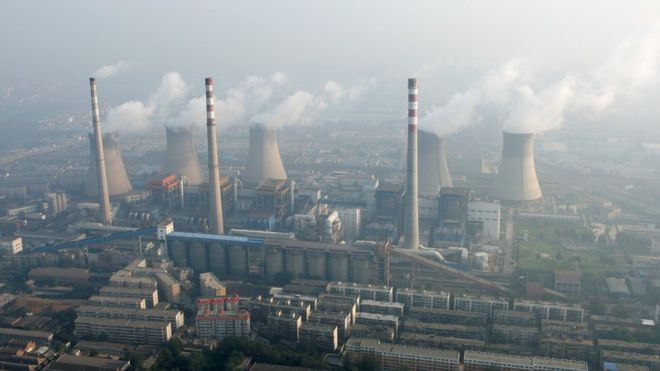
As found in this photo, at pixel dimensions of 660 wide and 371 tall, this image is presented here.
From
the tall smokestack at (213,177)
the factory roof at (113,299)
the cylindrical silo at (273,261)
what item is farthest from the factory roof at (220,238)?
the factory roof at (113,299)

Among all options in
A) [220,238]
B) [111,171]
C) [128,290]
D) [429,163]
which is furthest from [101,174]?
[429,163]

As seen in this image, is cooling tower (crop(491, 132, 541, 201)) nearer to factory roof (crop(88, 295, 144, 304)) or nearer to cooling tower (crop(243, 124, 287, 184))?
cooling tower (crop(243, 124, 287, 184))

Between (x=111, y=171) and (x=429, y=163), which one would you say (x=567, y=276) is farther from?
(x=111, y=171)

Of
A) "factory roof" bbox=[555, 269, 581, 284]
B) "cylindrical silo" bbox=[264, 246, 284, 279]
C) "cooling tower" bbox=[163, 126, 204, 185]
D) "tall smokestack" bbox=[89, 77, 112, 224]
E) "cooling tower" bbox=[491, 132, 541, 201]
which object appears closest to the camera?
"factory roof" bbox=[555, 269, 581, 284]

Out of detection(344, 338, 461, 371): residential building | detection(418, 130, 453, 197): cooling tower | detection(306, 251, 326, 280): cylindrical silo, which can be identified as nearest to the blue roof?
detection(306, 251, 326, 280): cylindrical silo

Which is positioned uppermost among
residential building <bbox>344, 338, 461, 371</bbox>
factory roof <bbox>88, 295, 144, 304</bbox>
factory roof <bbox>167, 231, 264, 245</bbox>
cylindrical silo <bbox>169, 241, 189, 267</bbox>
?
factory roof <bbox>167, 231, 264, 245</bbox>

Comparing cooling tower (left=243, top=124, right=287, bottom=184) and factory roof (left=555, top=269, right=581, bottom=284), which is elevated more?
cooling tower (left=243, top=124, right=287, bottom=184)

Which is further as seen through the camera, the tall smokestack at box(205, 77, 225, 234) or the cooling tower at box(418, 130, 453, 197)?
the cooling tower at box(418, 130, 453, 197)
